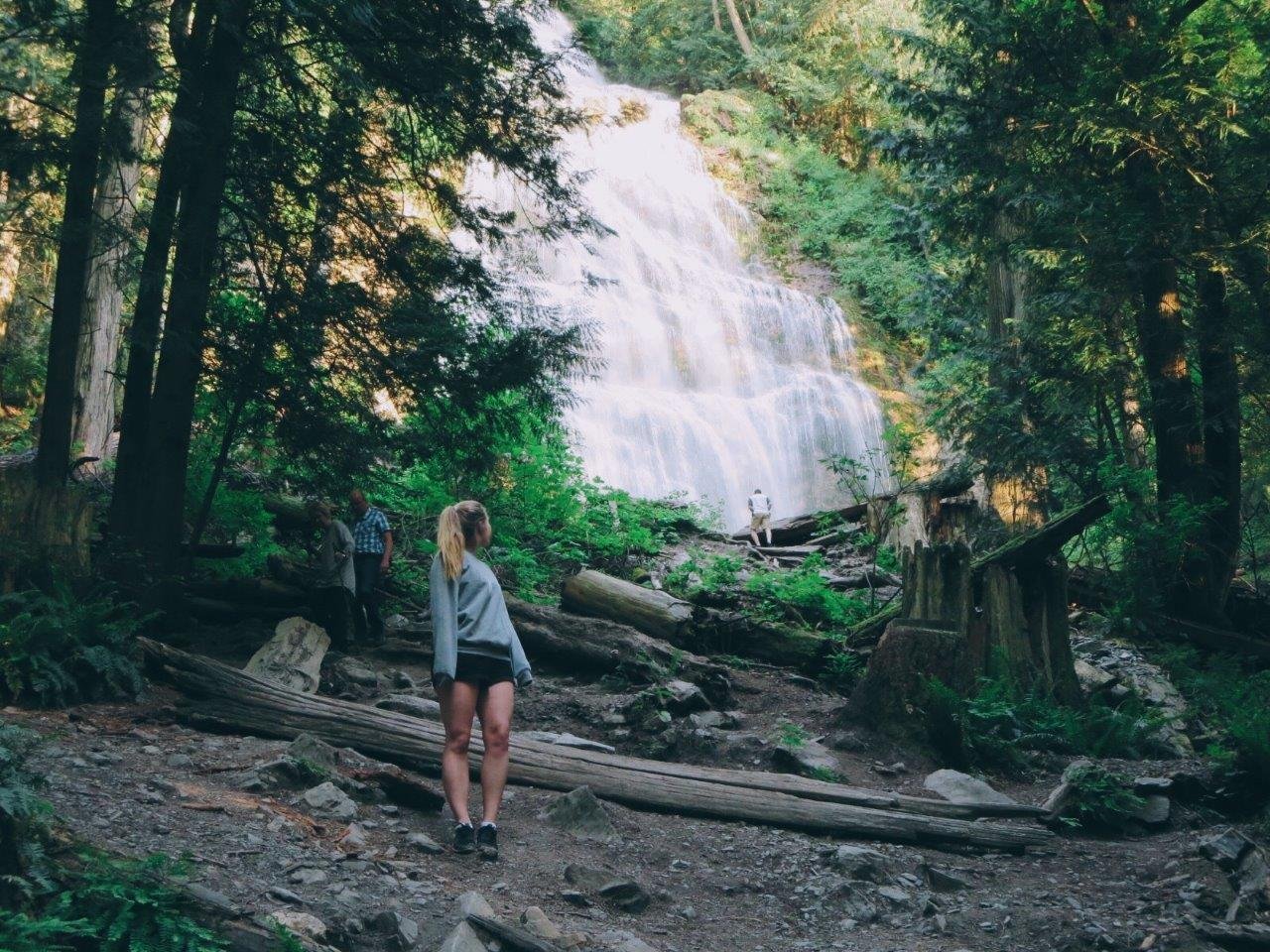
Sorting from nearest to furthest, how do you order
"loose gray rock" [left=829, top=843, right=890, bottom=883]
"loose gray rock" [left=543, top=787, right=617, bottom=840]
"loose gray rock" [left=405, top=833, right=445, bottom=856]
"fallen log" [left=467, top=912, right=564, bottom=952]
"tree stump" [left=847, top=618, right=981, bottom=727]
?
"fallen log" [left=467, top=912, right=564, bottom=952] < "loose gray rock" [left=405, top=833, right=445, bottom=856] < "loose gray rock" [left=829, top=843, right=890, bottom=883] < "loose gray rock" [left=543, top=787, right=617, bottom=840] < "tree stump" [left=847, top=618, right=981, bottom=727]

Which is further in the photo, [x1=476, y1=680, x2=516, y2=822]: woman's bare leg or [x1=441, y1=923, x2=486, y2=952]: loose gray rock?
[x1=476, y1=680, x2=516, y2=822]: woman's bare leg

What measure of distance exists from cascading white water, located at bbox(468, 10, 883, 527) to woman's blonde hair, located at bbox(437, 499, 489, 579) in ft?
58.3

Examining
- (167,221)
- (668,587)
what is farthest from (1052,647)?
(167,221)

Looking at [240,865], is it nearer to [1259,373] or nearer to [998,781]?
[998,781]

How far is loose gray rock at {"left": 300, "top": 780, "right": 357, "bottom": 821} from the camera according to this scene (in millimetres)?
5305

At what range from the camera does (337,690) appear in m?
8.38

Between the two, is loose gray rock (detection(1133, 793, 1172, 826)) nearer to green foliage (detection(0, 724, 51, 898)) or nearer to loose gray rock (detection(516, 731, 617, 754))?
loose gray rock (detection(516, 731, 617, 754))

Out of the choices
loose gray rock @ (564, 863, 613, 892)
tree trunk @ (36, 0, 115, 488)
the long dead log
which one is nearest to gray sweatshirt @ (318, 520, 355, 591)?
tree trunk @ (36, 0, 115, 488)

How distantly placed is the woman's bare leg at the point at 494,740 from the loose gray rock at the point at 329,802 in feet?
2.28

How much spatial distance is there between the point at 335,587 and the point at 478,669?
5.13m

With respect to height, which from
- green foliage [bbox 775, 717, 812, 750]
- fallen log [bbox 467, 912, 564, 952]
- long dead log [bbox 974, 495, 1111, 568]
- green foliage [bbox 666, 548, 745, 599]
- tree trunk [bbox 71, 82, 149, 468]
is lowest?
fallen log [bbox 467, 912, 564, 952]

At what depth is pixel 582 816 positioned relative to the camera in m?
5.80

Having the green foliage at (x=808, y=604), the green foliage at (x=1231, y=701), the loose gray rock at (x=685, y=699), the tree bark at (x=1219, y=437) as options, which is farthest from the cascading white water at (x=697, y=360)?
the loose gray rock at (x=685, y=699)

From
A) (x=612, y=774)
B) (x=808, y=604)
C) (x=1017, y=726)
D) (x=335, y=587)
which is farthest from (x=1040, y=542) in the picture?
(x=335, y=587)
